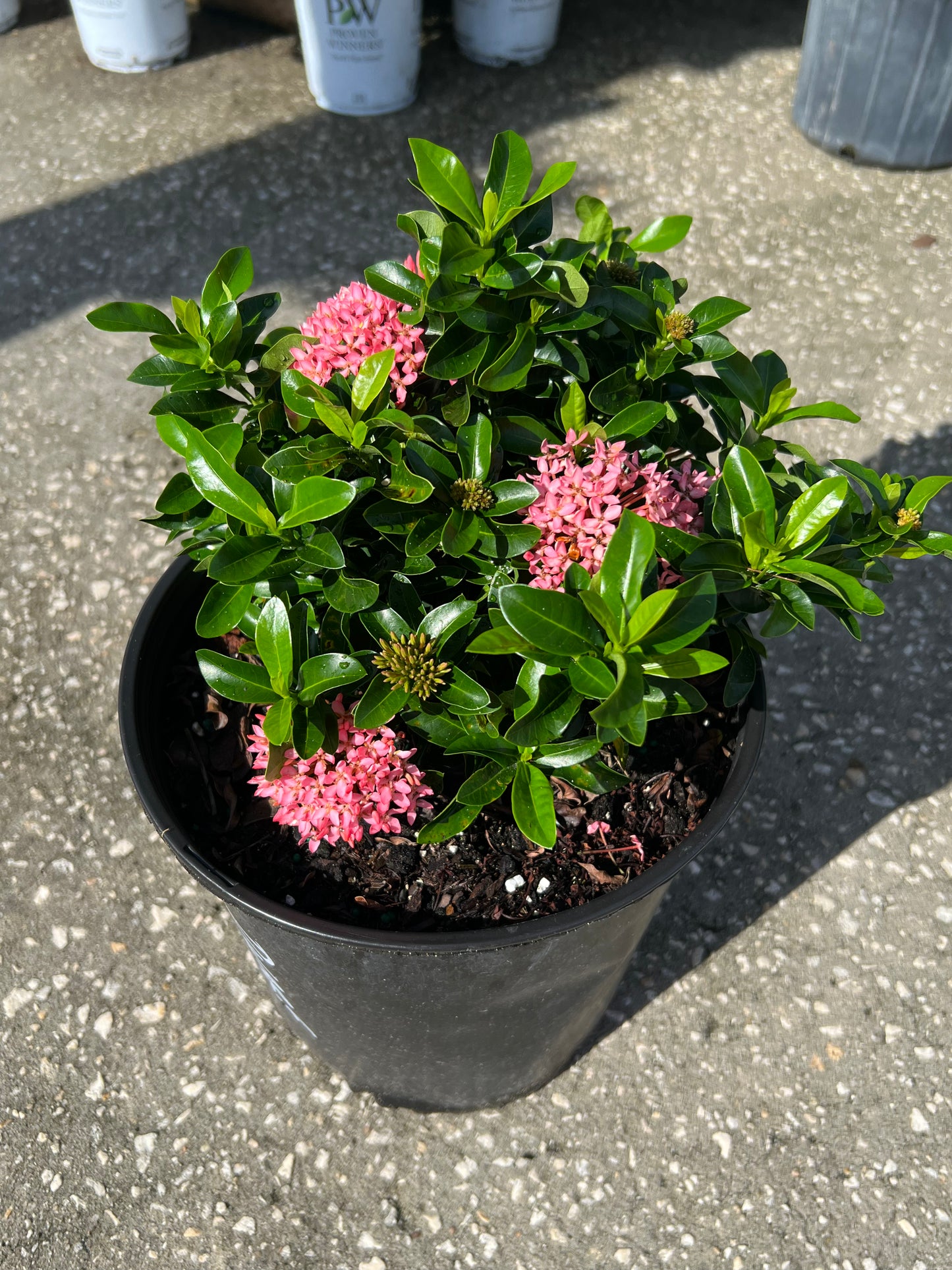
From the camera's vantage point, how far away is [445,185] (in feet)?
3.32

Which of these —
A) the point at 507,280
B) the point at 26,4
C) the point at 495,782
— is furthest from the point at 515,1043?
the point at 26,4

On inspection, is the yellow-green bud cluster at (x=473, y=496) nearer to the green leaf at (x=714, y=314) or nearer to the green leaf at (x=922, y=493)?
the green leaf at (x=714, y=314)

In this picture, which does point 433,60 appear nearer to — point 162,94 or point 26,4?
point 162,94

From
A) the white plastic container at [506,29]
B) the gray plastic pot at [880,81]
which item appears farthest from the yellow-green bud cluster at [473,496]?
the white plastic container at [506,29]

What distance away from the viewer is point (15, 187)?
3146 mm

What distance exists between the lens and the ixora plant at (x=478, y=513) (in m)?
0.94

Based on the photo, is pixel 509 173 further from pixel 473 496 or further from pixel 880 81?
pixel 880 81

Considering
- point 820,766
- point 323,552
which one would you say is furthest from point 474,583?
point 820,766

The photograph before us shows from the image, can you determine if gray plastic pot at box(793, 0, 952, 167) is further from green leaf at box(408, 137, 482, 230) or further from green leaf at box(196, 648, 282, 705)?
green leaf at box(196, 648, 282, 705)

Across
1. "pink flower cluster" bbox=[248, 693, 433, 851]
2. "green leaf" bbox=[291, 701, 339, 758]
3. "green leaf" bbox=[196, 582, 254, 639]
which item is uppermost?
"green leaf" bbox=[196, 582, 254, 639]

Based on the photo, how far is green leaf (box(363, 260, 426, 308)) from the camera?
1025 mm

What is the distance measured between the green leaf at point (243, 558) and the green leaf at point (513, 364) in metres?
0.26

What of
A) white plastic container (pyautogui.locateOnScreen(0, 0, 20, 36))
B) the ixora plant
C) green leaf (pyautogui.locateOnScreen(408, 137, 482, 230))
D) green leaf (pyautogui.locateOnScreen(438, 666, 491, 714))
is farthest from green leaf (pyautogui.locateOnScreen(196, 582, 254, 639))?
white plastic container (pyautogui.locateOnScreen(0, 0, 20, 36))

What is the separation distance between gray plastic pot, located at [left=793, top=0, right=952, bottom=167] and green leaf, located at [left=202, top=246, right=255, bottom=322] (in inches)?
104
